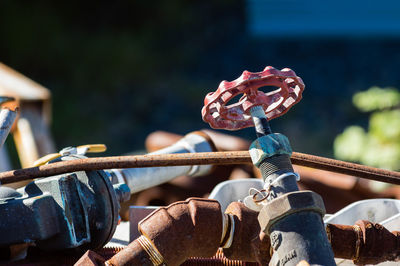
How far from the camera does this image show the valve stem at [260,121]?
0.87 metres

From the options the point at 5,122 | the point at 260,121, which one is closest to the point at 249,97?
the point at 260,121

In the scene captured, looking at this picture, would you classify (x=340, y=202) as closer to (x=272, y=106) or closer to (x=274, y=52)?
(x=272, y=106)

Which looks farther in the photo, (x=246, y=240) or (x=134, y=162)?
(x=134, y=162)

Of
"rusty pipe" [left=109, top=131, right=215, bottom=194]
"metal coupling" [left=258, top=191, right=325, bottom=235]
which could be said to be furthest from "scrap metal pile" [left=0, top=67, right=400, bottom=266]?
"rusty pipe" [left=109, top=131, right=215, bottom=194]

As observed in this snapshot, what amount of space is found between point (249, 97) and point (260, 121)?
4cm

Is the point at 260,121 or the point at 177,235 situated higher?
the point at 260,121

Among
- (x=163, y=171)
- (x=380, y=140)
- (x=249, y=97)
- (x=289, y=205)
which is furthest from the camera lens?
(x=380, y=140)

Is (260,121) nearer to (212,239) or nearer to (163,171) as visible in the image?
(212,239)

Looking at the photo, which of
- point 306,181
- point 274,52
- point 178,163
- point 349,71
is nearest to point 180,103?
point 274,52

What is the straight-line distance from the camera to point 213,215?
2.80 ft

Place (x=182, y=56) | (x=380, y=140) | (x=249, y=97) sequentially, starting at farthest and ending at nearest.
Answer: (x=182, y=56), (x=380, y=140), (x=249, y=97)

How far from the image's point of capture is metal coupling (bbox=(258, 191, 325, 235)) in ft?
2.57

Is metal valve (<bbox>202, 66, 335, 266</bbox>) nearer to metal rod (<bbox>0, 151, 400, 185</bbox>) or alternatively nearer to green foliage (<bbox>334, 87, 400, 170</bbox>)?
metal rod (<bbox>0, 151, 400, 185</bbox>)

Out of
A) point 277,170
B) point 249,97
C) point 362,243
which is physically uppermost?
point 249,97
